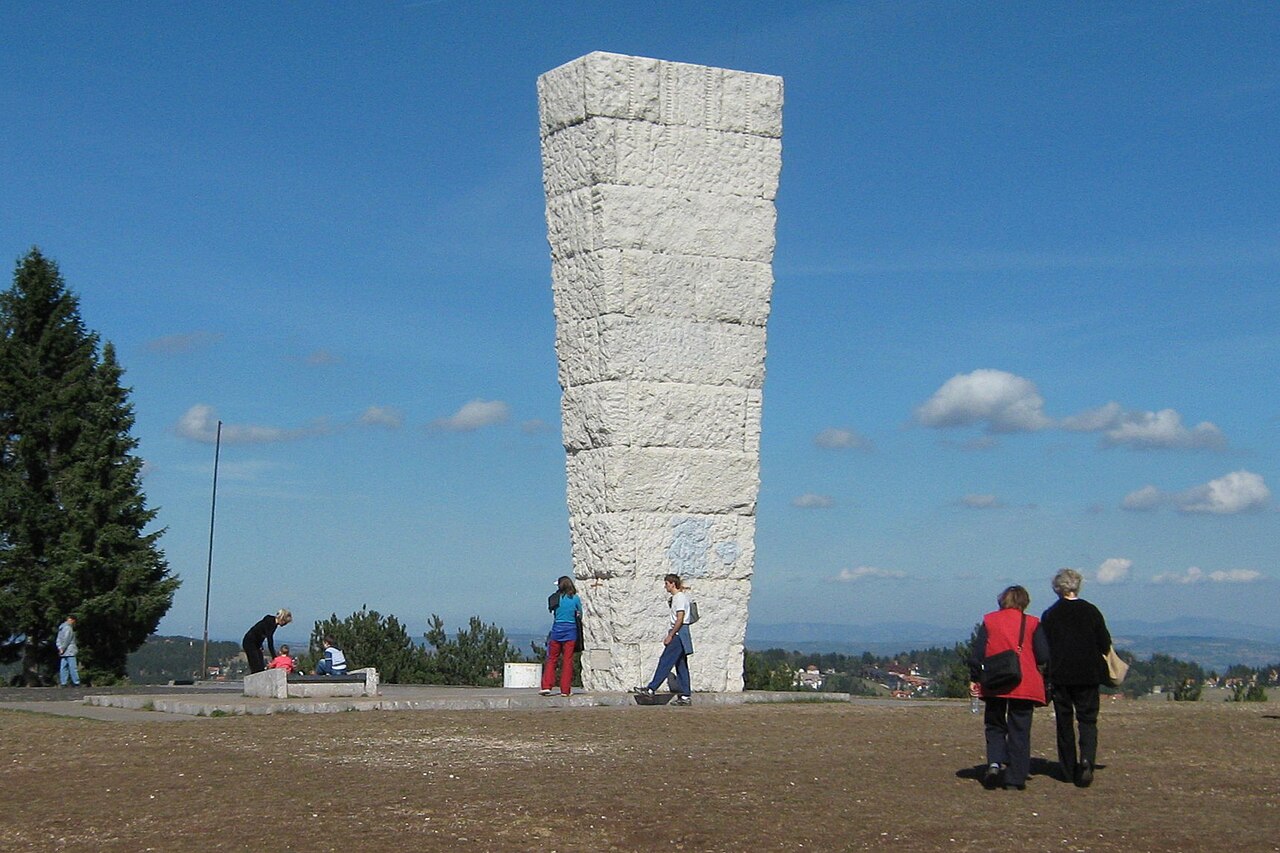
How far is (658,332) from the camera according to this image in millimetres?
15727

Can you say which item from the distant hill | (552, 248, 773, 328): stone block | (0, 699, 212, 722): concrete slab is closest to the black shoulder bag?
(0, 699, 212, 722): concrete slab

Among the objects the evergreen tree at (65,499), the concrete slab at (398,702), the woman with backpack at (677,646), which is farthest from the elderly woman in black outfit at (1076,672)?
the evergreen tree at (65,499)

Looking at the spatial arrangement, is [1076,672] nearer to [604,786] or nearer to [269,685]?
[604,786]

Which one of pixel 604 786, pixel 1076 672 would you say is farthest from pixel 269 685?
pixel 1076 672

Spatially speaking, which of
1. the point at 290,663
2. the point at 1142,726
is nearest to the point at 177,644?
the point at 290,663

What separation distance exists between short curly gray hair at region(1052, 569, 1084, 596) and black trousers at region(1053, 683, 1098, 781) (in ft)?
1.95

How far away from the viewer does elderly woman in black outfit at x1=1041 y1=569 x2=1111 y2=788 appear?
10.1 m

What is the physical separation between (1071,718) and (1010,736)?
653 millimetres

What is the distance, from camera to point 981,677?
32.4 feet

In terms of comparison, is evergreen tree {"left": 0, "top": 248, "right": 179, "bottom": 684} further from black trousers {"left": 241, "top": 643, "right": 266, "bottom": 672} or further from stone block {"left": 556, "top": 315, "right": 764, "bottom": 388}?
stone block {"left": 556, "top": 315, "right": 764, "bottom": 388}

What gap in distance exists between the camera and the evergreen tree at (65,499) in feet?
78.8

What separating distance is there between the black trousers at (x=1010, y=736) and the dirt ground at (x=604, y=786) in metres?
0.15

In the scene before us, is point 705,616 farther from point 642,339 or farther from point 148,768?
point 148,768

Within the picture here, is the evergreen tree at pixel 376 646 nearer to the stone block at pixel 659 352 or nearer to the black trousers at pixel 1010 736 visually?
the stone block at pixel 659 352
